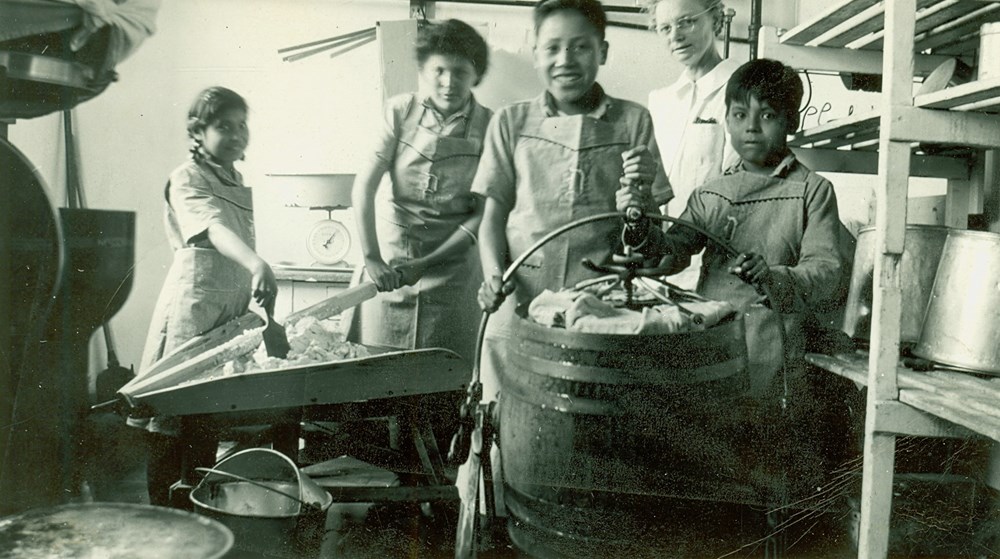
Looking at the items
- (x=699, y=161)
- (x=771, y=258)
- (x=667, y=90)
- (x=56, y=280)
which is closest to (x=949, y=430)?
(x=771, y=258)

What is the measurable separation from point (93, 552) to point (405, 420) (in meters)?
0.82

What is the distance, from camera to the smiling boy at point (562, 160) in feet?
6.49

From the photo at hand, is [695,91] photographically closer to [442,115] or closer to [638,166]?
[638,166]

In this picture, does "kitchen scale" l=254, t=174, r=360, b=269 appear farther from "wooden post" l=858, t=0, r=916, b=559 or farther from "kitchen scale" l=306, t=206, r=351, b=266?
"wooden post" l=858, t=0, r=916, b=559

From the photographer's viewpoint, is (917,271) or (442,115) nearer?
(917,271)

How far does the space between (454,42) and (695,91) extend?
714 millimetres

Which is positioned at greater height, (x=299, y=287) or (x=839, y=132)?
(x=839, y=132)

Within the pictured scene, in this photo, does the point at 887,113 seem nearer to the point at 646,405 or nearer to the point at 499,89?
the point at 646,405

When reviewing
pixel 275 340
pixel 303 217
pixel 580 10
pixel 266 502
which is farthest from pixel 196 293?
pixel 580 10

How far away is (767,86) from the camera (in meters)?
1.90

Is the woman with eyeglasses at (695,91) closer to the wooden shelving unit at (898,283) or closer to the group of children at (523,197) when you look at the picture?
the group of children at (523,197)

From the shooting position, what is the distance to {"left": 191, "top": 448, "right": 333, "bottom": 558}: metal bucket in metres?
1.65

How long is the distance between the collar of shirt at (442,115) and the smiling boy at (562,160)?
90mm

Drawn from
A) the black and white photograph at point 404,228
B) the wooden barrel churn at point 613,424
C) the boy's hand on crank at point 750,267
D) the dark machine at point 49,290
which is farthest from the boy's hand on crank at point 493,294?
the dark machine at point 49,290
